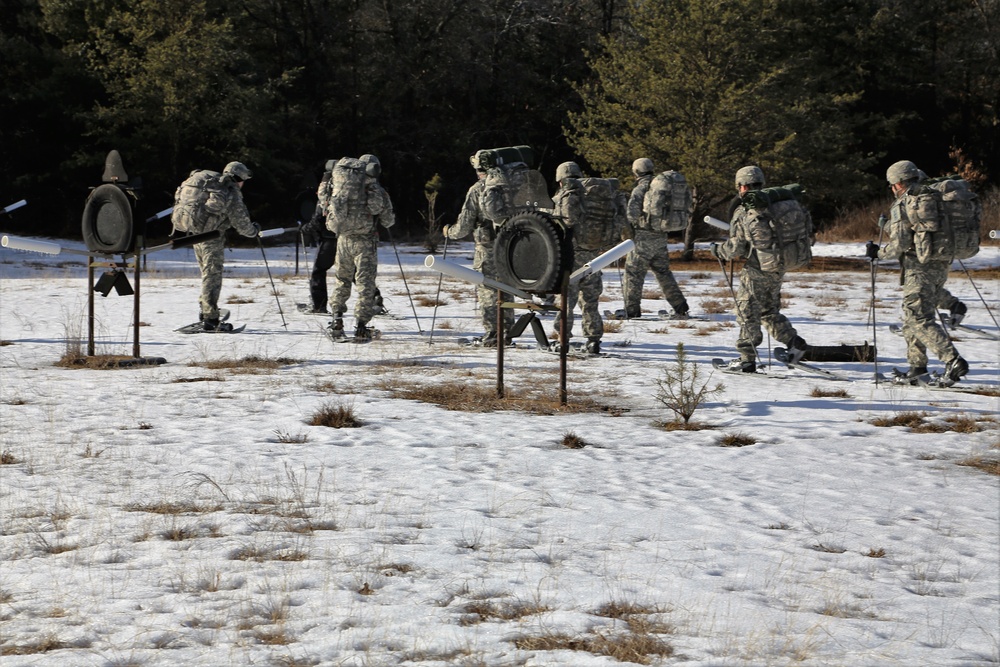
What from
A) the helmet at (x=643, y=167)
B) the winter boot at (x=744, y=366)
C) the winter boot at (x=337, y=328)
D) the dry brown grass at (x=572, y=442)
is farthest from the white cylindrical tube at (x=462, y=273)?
the helmet at (x=643, y=167)

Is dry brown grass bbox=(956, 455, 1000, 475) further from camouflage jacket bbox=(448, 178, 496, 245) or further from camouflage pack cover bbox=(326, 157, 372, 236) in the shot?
camouflage pack cover bbox=(326, 157, 372, 236)

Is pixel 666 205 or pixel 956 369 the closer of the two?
pixel 956 369

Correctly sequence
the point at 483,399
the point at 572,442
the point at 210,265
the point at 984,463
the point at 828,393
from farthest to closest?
the point at 210,265
the point at 828,393
the point at 483,399
the point at 572,442
the point at 984,463

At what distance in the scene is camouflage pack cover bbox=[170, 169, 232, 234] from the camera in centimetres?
1441

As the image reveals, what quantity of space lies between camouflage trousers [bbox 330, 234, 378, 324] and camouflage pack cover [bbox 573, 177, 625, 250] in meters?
2.57

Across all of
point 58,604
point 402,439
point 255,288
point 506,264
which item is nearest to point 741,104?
point 255,288

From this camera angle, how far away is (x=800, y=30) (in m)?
38.6

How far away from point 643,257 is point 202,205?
20.3 feet

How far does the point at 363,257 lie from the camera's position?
551 inches

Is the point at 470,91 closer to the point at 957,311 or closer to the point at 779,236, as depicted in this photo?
the point at 957,311

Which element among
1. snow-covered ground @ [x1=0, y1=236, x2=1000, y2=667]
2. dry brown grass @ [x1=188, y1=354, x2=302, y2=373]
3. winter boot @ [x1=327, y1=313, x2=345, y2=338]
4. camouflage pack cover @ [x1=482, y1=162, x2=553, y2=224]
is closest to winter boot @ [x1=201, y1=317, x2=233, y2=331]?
winter boot @ [x1=327, y1=313, x2=345, y2=338]

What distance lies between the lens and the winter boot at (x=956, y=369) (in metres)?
11.0

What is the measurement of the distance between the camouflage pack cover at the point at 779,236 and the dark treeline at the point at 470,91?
17.2m

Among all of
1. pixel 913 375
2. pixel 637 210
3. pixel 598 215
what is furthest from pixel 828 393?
pixel 637 210
